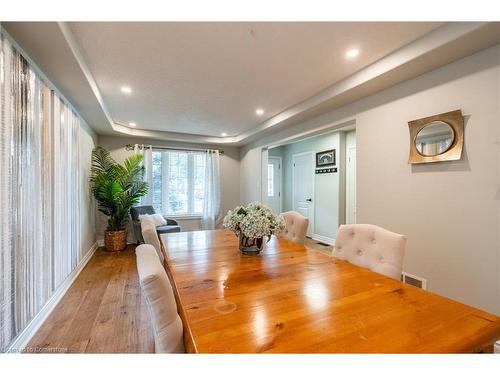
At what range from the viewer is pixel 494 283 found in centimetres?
166

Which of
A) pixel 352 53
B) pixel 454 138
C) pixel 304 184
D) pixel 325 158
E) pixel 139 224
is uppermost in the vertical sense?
pixel 352 53

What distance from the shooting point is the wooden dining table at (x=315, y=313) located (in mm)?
683

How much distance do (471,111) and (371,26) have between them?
1.02m

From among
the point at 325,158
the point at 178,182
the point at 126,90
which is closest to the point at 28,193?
the point at 126,90

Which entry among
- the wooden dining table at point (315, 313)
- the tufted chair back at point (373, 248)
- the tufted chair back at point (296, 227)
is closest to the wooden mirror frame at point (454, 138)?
the tufted chair back at point (373, 248)

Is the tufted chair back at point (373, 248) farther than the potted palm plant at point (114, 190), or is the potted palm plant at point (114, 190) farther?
the potted palm plant at point (114, 190)

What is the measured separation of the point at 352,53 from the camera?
1.99m

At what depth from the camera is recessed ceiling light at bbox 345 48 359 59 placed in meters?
1.95

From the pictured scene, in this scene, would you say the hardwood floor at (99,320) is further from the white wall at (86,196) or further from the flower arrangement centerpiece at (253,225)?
the flower arrangement centerpiece at (253,225)

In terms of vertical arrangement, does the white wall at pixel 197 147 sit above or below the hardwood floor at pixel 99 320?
above

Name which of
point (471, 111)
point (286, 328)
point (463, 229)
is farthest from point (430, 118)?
point (286, 328)

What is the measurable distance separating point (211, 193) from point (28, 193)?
12.7ft

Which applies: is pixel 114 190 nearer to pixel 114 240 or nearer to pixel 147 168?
pixel 114 240
